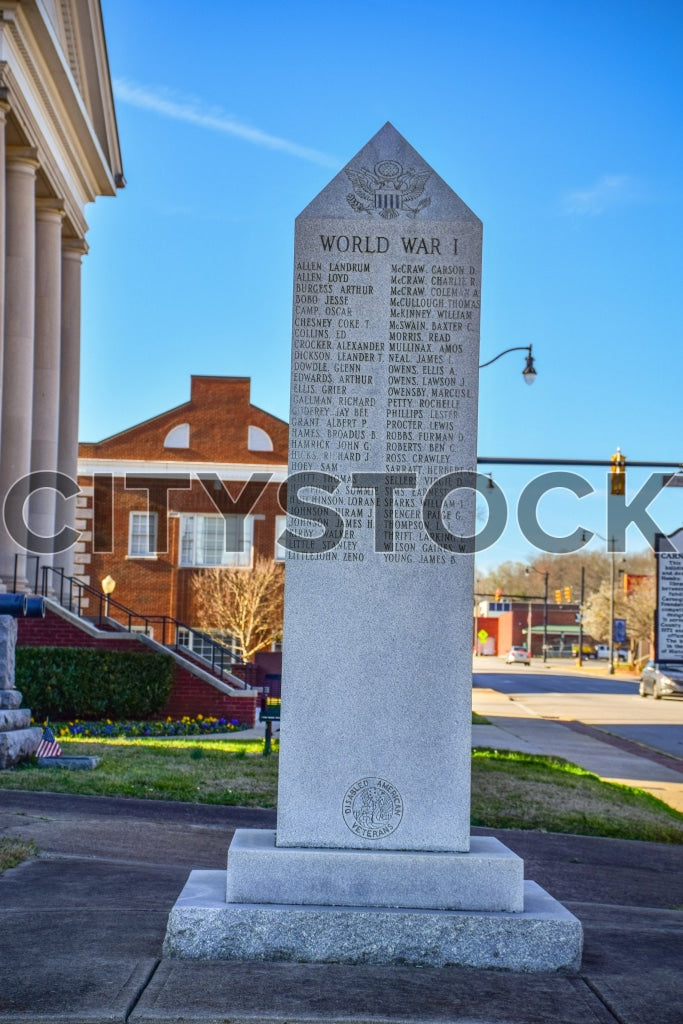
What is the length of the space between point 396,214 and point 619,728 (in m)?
24.8

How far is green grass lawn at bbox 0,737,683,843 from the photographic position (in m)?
11.5

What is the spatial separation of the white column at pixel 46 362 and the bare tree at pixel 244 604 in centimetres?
1460

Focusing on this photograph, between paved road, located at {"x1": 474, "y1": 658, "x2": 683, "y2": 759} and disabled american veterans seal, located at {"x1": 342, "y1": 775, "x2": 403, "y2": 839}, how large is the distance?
58.5ft

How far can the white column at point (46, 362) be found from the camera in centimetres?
2447

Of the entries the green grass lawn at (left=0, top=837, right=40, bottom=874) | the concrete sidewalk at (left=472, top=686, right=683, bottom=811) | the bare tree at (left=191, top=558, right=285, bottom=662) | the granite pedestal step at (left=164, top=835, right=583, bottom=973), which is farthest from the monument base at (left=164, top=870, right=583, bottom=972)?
the bare tree at (left=191, top=558, right=285, bottom=662)

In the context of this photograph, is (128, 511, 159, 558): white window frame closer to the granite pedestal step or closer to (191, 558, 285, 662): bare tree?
(191, 558, 285, 662): bare tree

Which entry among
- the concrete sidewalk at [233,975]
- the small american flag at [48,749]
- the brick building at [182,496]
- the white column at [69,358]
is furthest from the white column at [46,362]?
the concrete sidewalk at [233,975]

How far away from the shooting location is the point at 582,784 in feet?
48.6

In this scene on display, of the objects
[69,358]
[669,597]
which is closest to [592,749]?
[669,597]

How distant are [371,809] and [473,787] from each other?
7.98 meters

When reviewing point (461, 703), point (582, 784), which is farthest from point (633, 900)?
point (582, 784)

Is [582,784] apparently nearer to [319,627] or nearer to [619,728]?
[319,627]

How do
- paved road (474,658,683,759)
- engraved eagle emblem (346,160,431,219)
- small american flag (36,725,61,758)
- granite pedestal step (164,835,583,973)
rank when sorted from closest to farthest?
granite pedestal step (164,835,583,973), engraved eagle emblem (346,160,431,219), small american flag (36,725,61,758), paved road (474,658,683,759)

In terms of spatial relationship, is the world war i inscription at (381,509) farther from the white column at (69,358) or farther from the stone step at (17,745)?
the white column at (69,358)
